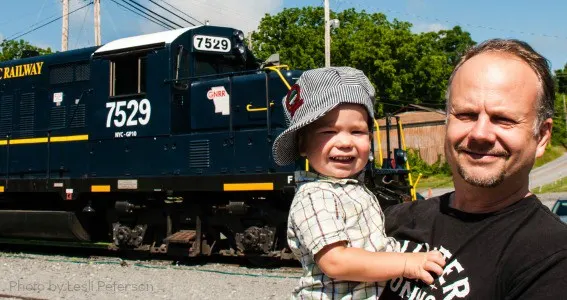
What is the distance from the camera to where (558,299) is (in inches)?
57.6

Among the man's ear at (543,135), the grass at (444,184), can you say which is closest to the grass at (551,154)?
the grass at (444,184)

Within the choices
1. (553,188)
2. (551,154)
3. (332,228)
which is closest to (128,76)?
(332,228)

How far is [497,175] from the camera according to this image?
1.70 metres

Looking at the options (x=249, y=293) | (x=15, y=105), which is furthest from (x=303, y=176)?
(x=15, y=105)

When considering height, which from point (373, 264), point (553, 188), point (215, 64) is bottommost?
point (553, 188)

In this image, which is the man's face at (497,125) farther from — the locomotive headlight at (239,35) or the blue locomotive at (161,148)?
the locomotive headlight at (239,35)

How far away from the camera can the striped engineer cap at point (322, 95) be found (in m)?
2.21

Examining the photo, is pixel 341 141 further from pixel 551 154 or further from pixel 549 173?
pixel 551 154

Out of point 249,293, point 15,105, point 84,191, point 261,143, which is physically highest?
point 15,105

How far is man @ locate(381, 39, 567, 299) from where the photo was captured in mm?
1630

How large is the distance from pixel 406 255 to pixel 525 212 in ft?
1.21

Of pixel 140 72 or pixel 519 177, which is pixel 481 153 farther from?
pixel 140 72

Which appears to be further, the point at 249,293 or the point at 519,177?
the point at 249,293

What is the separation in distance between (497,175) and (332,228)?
0.58 metres
